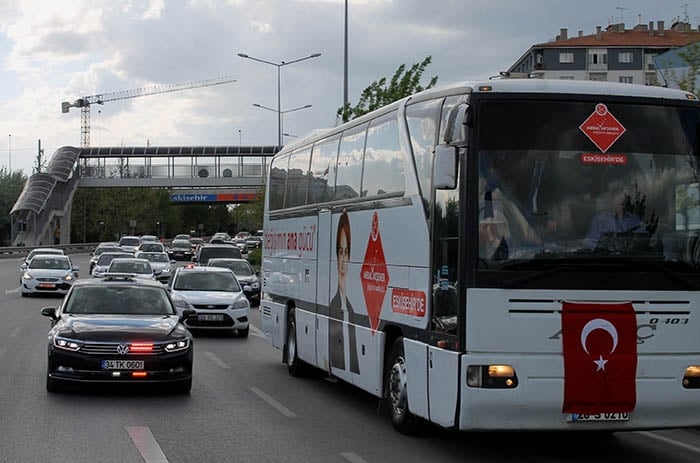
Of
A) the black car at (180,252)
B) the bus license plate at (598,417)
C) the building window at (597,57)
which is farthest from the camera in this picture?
the building window at (597,57)

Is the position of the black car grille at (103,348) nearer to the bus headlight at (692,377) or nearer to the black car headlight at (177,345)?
the black car headlight at (177,345)

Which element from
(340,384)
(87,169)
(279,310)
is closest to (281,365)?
(279,310)

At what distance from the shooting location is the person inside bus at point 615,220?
947 centimetres

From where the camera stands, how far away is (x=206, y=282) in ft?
84.1

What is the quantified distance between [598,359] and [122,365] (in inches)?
250

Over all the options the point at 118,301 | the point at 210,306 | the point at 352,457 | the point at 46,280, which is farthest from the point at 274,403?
the point at 46,280

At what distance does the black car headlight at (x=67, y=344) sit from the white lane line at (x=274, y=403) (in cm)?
239

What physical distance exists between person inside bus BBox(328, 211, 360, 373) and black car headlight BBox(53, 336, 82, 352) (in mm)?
3127

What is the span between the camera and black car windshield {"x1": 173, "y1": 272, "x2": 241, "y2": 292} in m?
25.3

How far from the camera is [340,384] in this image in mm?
16016

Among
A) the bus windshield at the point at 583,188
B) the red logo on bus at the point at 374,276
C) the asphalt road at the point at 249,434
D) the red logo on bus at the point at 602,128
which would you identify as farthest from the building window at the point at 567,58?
the red logo on bus at the point at 602,128

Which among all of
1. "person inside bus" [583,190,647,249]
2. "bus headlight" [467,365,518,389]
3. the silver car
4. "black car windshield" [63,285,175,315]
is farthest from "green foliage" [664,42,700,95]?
the silver car

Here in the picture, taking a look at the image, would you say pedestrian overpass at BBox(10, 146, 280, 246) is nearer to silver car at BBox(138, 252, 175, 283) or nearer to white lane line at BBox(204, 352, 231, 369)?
silver car at BBox(138, 252, 175, 283)

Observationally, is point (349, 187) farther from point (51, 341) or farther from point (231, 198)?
point (231, 198)
